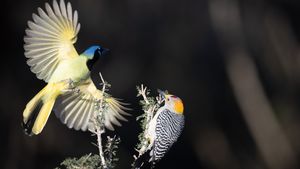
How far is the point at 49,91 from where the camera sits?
7.11ft

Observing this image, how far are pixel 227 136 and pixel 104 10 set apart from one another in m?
1.31

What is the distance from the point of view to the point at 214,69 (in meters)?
5.31

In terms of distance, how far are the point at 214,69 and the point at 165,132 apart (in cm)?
282

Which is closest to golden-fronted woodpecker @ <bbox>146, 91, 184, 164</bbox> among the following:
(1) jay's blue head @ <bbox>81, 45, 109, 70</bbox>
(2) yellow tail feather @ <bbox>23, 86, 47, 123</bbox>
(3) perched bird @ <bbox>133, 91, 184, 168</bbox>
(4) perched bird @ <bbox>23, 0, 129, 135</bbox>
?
(3) perched bird @ <bbox>133, 91, 184, 168</bbox>

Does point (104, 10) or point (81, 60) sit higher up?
point (81, 60)

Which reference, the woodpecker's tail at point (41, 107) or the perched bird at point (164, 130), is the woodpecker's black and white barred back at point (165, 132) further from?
the woodpecker's tail at point (41, 107)

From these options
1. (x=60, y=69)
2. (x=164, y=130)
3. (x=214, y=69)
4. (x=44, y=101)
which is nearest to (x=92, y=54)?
(x=60, y=69)

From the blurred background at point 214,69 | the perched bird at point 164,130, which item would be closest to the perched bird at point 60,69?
the perched bird at point 164,130

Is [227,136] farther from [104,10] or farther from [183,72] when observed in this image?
[104,10]

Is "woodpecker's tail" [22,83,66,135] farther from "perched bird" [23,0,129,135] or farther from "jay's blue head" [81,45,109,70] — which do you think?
"jay's blue head" [81,45,109,70]

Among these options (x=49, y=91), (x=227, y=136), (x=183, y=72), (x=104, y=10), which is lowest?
(x=227, y=136)

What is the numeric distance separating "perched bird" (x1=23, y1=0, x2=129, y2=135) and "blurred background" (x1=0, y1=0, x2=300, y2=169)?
252 centimetres

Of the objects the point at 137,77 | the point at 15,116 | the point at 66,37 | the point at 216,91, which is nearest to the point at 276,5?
the point at 216,91

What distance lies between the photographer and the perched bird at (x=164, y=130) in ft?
8.20
